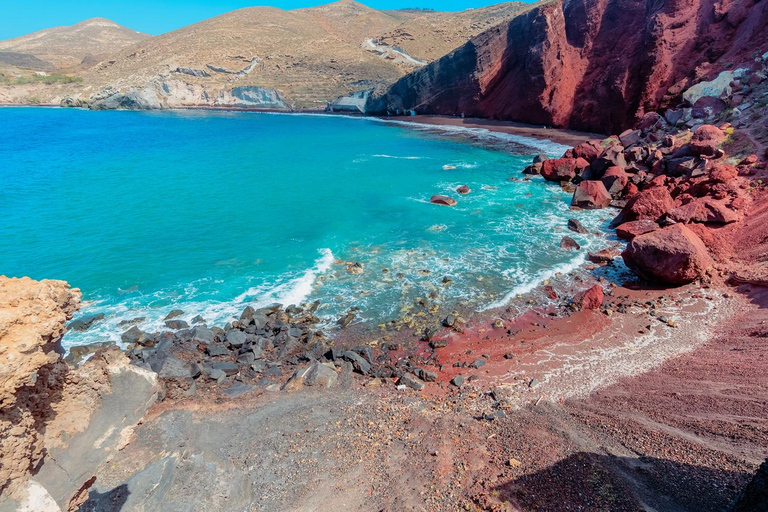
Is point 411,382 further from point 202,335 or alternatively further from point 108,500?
point 202,335

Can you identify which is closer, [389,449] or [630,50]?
[389,449]

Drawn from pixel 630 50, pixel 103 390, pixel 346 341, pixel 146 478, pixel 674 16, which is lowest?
pixel 346 341

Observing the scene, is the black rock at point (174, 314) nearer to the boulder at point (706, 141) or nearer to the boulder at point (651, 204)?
the boulder at point (651, 204)

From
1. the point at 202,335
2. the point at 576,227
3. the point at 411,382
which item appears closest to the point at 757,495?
the point at 411,382

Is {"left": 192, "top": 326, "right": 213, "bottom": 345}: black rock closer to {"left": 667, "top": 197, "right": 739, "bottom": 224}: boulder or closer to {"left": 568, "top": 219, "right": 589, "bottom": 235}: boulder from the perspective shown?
{"left": 568, "top": 219, "right": 589, "bottom": 235}: boulder

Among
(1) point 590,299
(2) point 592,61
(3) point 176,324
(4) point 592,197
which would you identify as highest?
(2) point 592,61

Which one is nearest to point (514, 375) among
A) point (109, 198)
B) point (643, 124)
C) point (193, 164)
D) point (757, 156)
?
point (757, 156)

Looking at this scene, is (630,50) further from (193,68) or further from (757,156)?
(193,68)
